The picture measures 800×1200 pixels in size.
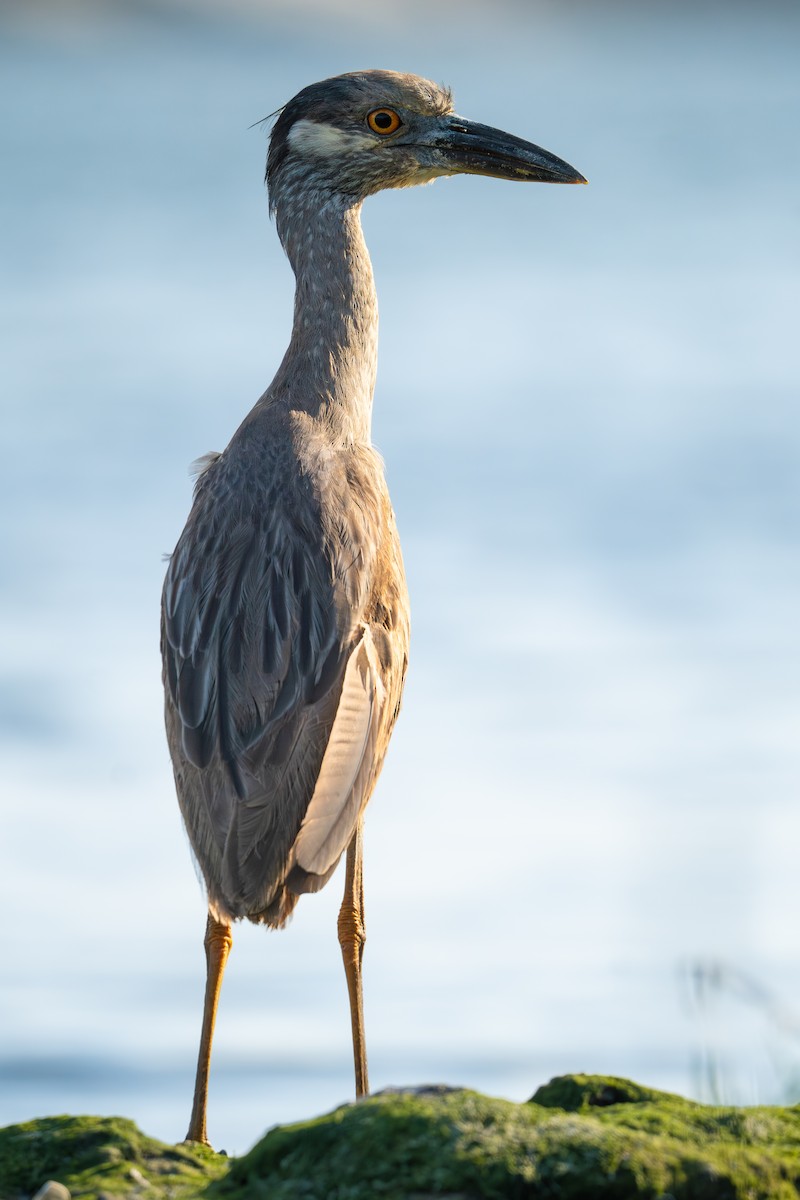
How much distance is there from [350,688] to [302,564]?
0.68m

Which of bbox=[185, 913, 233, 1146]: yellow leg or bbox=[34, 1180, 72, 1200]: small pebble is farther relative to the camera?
bbox=[185, 913, 233, 1146]: yellow leg

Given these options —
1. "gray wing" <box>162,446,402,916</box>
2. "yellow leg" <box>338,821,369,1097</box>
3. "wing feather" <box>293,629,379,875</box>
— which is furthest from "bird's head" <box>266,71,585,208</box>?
"yellow leg" <box>338,821,369,1097</box>

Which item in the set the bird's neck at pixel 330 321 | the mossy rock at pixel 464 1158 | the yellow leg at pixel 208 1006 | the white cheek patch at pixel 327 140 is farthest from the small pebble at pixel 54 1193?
the white cheek patch at pixel 327 140

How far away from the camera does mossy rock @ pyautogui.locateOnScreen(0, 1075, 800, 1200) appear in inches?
126

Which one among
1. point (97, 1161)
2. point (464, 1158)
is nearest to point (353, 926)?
point (97, 1161)

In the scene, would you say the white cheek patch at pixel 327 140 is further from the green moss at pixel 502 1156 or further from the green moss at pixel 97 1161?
the green moss at pixel 502 1156

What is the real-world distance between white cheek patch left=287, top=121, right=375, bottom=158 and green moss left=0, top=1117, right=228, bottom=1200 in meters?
5.91

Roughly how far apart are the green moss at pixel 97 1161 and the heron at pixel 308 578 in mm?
1102

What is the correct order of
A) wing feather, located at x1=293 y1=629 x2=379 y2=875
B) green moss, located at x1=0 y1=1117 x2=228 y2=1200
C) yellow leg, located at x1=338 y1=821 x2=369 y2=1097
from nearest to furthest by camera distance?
green moss, located at x1=0 y1=1117 x2=228 y2=1200
wing feather, located at x1=293 y1=629 x2=379 y2=875
yellow leg, located at x1=338 y1=821 x2=369 y2=1097

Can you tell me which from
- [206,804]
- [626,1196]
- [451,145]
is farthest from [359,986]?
[451,145]

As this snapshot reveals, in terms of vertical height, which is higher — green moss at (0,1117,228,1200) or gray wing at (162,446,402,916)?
gray wing at (162,446,402,916)

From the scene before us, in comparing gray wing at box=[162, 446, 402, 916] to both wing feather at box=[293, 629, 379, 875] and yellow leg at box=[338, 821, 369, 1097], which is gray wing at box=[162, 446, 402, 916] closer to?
wing feather at box=[293, 629, 379, 875]

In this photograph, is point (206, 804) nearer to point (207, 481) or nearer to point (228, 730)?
point (228, 730)

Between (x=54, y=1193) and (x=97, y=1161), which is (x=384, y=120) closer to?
(x=97, y=1161)
